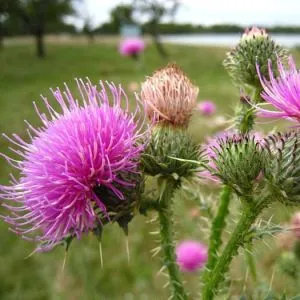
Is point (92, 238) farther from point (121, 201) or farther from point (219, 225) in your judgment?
point (121, 201)

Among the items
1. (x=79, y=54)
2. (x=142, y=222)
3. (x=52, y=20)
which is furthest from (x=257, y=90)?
(x=52, y=20)

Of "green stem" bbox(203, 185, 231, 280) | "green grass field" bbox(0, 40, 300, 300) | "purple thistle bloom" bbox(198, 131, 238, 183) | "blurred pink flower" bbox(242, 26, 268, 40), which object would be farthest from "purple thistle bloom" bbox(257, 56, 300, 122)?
"blurred pink flower" bbox(242, 26, 268, 40)

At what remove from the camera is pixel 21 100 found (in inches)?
938

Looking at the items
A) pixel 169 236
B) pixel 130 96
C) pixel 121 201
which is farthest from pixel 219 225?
pixel 130 96

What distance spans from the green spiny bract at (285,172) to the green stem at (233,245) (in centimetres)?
8

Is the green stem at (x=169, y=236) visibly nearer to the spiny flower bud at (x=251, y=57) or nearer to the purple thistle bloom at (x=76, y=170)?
→ the purple thistle bloom at (x=76, y=170)

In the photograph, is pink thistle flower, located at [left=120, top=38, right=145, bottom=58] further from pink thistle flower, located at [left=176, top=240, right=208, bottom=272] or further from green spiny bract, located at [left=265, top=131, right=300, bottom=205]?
green spiny bract, located at [left=265, top=131, right=300, bottom=205]

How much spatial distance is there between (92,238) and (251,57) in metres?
3.00

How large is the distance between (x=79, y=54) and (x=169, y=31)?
39.3m

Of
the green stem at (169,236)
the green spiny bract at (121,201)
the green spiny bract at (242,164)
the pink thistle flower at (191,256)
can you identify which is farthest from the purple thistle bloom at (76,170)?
the pink thistle flower at (191,256)

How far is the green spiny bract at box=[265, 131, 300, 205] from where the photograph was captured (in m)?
1.59

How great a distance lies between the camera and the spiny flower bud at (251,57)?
2143mm

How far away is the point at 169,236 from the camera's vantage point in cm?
192

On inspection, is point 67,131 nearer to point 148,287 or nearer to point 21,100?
point 148,287
